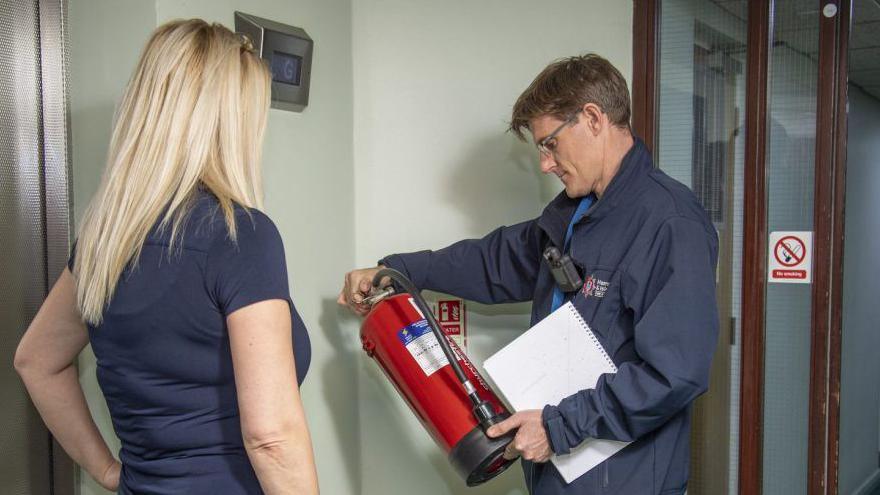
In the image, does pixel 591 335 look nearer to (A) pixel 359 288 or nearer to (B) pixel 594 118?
(B) pixel 594 118

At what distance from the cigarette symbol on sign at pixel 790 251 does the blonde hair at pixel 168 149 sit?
1220 mm

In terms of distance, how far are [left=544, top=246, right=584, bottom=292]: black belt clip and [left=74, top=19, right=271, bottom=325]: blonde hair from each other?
599 millimetres

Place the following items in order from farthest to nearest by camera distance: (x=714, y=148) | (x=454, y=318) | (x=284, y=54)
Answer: (x=454, y=318), (x=714, y=148), (x=284, y=54)

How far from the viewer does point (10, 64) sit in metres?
1.30

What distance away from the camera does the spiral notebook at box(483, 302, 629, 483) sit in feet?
4.09

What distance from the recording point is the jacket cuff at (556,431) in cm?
120

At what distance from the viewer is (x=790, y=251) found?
5.23ft

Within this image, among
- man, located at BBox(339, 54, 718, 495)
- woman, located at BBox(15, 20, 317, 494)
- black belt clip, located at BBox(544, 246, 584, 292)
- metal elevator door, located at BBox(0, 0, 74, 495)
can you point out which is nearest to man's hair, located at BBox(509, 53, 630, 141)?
man, located at BBox(339, 54, 718, 495)

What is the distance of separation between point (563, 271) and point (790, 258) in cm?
64

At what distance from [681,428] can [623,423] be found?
0.17 m

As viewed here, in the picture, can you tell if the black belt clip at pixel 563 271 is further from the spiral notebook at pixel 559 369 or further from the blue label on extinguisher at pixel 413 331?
the blue label on extinguisher at pixel 413 331

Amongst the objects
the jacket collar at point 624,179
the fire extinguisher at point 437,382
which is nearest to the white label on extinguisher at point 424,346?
the fire extinguisher at point 437,382

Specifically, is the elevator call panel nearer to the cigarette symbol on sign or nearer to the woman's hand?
the woman's hand

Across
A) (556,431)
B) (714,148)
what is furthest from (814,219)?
(556,431)
